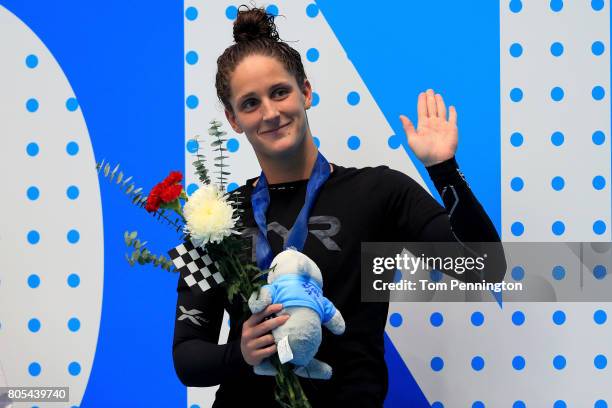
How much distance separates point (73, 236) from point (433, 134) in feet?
4.85

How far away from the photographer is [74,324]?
8.75 ft

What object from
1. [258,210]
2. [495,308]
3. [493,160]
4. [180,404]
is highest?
[493,160]

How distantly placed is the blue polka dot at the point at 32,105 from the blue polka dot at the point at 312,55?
1.03 meters

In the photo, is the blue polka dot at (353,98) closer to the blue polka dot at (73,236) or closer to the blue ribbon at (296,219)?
the blue ribbon at (296,219)

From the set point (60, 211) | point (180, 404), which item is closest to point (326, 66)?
point (60, 211)

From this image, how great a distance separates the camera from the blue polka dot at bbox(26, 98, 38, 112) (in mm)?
2734

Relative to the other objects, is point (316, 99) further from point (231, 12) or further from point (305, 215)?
point (305, 215)

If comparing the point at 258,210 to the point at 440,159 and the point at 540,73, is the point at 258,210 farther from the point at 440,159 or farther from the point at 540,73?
the point at 540,73

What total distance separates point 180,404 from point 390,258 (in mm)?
1045

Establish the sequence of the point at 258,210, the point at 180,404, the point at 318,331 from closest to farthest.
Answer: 1. the point at 318,331
2. the point at 258,210
3. the point at 180,404

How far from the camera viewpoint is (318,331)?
1.60 metres

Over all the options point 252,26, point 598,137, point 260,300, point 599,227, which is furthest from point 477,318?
point 252,26

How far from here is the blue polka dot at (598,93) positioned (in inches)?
94.1

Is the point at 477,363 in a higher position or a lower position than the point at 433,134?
lower
